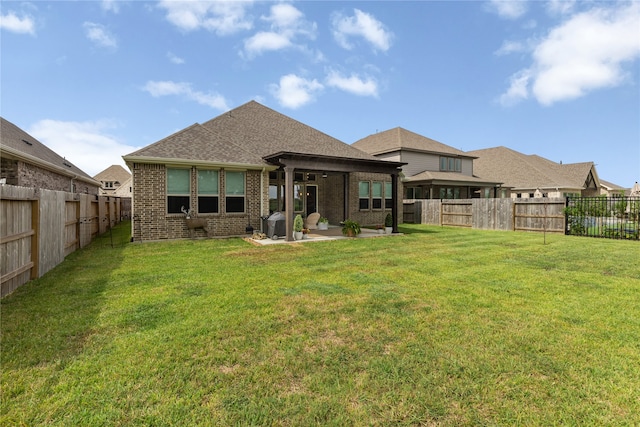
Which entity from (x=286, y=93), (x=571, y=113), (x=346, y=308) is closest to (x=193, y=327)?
(x=346, y=308)

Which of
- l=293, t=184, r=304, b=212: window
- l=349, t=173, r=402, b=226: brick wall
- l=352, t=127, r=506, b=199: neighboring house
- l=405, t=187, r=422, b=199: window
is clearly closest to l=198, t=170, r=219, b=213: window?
l=293, t=184, r=304, b=212: window

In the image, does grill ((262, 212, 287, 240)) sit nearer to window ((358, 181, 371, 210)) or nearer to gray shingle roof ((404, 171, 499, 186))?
window ((358, 181, 371, 210))

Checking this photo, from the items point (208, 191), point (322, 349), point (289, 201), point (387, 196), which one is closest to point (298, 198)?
point (289, 201)

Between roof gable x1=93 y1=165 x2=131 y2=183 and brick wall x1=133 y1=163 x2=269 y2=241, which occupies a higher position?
roof gable x1=93 y1=165 x2=131 y2=183

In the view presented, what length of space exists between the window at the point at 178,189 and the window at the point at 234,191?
1.47 metres

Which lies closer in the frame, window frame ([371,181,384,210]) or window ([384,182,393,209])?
window frame ([371,181,384,210])

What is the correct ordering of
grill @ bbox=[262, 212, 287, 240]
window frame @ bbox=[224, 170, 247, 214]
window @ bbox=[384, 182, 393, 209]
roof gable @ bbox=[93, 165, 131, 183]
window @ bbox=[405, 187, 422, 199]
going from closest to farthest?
grill @ bbox=[262, 212, 287, 240] < window frame @ bbox=[224, 170, 247, 214] < window @ bbox=[384, 182, 393, 209] < window @ bbox=[405, 187, 422, 199] < roof gable @ bbox=[93, 165, 131, 183]

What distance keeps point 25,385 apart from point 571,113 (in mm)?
35901

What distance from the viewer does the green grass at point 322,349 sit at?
7.18ft

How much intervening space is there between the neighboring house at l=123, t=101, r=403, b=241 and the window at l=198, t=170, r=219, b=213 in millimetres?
37

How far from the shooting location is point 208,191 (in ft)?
38.8

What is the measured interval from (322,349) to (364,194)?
15.3m

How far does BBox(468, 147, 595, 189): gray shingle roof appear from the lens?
103ft

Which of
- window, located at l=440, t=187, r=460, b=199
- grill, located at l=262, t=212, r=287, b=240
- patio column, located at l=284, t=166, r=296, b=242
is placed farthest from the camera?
window, located at l=440, t=187, r=460, b=199
